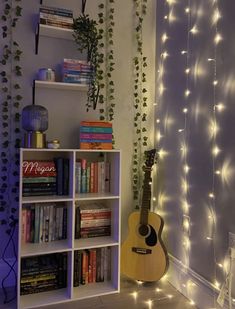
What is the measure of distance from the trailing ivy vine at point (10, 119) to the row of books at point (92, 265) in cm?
51

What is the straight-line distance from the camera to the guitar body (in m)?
2.01

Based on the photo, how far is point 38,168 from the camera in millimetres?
1911

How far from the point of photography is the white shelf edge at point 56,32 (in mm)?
1996

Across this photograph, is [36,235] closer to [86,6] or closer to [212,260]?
[212,260]

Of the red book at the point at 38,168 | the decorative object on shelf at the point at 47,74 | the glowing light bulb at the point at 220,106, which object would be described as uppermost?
the decorative object on shelf at the point at 47,74

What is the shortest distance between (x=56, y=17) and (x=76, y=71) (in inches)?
16.0

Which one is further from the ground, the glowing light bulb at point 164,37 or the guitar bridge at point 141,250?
the glowing light bulb at point 164,37

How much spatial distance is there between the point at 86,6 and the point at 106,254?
2.00 meters

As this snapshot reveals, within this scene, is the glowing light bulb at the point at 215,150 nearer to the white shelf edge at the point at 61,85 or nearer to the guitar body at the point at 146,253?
the guitar body at the point at 146,253

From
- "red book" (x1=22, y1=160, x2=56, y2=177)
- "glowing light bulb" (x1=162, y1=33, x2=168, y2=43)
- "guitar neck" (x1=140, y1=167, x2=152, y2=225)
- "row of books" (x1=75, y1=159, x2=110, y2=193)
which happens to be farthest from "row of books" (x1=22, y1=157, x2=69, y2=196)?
"glowing light bulb" (x1=162, y1=33, x2=168, y2=43)

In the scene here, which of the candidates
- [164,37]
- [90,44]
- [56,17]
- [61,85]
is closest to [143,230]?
[61,85]

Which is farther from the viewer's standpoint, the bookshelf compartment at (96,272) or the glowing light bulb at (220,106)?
the bookshelf compartment at (96,272)

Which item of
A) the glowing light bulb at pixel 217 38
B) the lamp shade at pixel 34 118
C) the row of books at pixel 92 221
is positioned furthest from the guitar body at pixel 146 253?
the glowing light bulb at pixel 217 38

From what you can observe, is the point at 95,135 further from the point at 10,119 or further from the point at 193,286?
the point at 193,286
